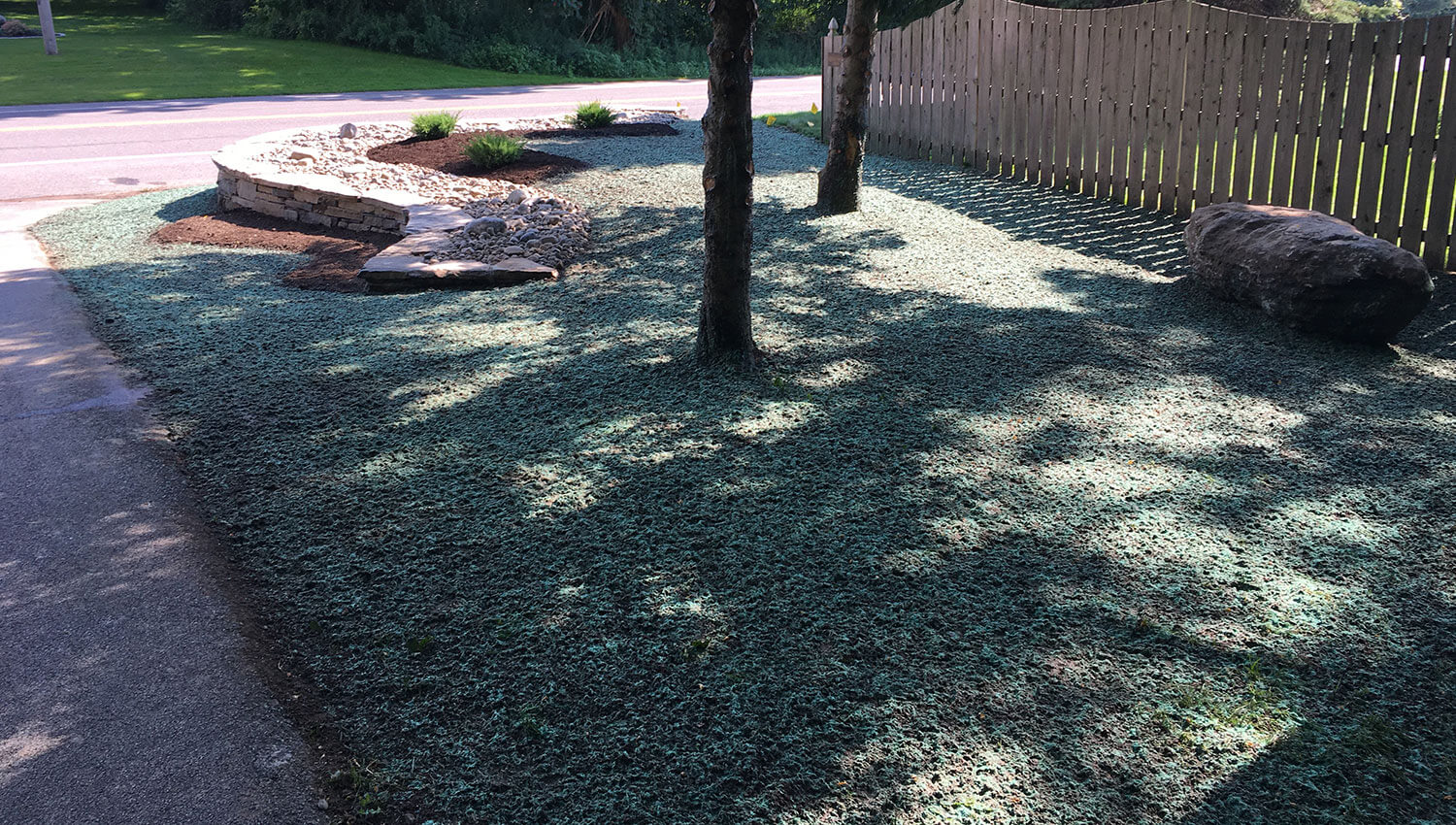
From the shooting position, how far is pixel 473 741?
2506 mm

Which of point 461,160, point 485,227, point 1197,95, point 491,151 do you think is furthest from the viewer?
point 461,160

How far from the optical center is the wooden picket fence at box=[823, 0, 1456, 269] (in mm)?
6629

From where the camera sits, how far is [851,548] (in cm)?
334

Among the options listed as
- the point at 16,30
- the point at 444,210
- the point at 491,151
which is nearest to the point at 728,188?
the point at 444,210

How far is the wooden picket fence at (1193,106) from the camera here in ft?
21.7

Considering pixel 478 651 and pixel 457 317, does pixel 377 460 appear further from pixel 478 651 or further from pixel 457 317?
pixel 457 317

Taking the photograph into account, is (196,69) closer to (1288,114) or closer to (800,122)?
(800,122)

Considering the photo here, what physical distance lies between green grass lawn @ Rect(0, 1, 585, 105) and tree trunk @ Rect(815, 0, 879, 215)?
51.0ft

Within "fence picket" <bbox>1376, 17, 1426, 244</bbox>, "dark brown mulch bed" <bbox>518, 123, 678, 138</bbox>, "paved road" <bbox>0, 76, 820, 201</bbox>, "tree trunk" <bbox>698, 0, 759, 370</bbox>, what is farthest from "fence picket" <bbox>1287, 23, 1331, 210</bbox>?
"paved road" <bbox>0, 76, 820, 201</bbox>

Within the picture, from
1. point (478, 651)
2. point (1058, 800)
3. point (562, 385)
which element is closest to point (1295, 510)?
point (1058, 800)

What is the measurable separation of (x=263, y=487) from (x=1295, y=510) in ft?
12.8

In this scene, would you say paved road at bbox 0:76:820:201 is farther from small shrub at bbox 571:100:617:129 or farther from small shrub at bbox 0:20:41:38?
small shrub at bbox 0:20:41:38

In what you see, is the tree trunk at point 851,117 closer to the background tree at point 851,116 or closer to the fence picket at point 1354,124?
the background tree at point 851,116

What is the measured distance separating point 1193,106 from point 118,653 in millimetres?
8412
